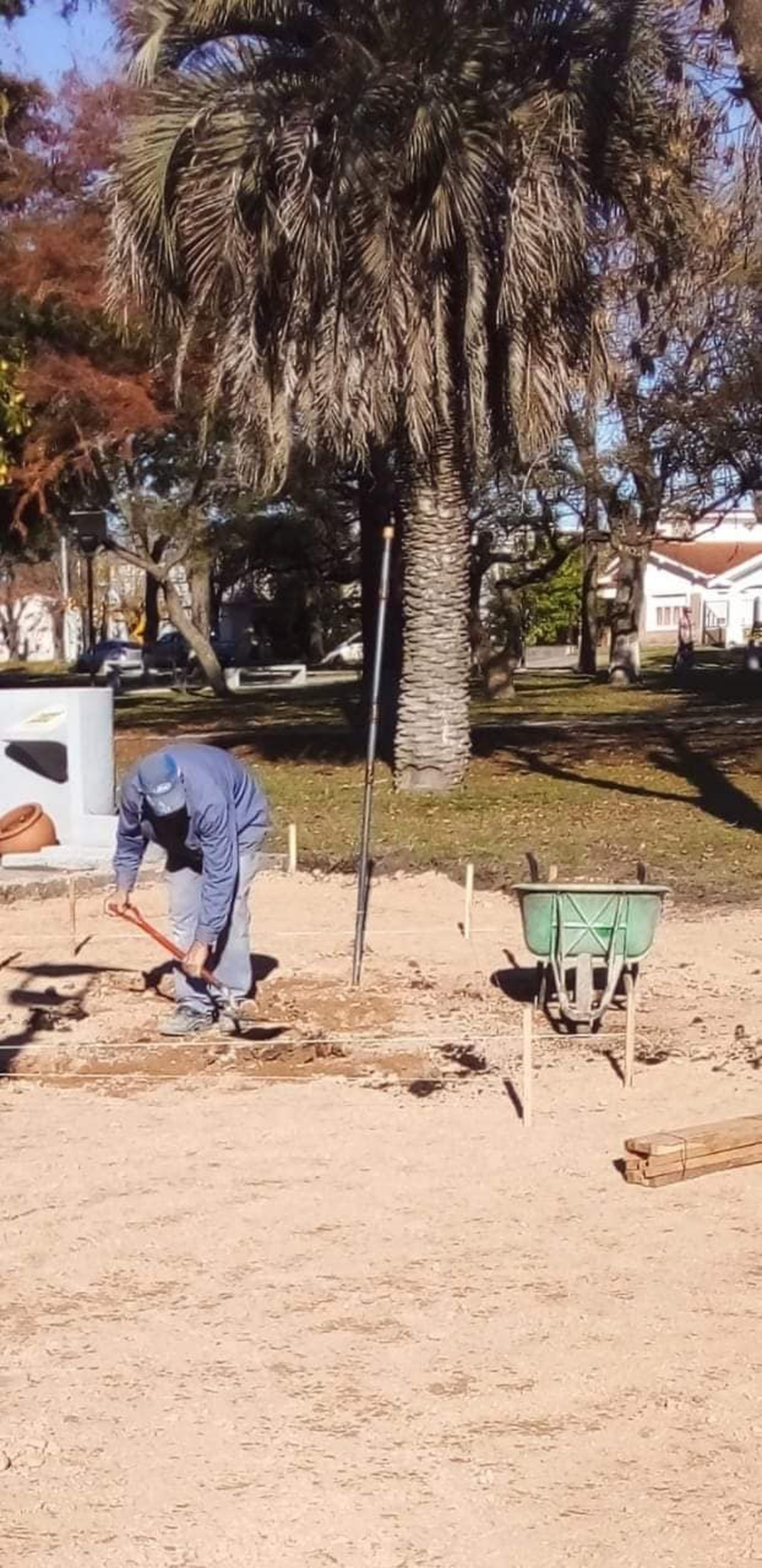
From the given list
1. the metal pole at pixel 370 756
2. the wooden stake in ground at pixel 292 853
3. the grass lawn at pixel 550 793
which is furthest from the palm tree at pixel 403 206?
the metal pole at pixel 370 756

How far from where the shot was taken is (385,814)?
16312 mm

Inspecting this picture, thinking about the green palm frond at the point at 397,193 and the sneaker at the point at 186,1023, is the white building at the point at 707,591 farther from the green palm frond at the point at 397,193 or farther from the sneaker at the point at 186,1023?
the sneaker at the point at 186,1023

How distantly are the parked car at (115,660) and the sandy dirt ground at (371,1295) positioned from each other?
39163mm

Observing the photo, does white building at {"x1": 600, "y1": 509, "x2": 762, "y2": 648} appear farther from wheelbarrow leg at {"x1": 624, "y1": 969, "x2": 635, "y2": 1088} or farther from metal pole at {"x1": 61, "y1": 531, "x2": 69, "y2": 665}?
wheelbarrow leg at {"x1": 624, "y1": 969, "x2": 635, "y2": 1088}

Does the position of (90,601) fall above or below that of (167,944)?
above

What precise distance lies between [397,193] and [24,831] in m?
9.55

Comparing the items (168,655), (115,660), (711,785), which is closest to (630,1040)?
(711,785)

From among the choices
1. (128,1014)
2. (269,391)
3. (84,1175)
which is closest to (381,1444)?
(84,1175)

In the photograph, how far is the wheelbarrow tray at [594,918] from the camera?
800 centimetres

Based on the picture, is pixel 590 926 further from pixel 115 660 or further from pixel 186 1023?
pixel 115 660

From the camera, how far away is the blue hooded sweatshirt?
317 inches

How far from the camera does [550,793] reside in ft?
56.2

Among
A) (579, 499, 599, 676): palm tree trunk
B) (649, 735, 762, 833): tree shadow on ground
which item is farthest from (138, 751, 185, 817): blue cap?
(579, 499, 599, 676): palm tree trunk

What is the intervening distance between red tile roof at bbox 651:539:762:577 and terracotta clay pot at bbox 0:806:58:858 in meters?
65.1
